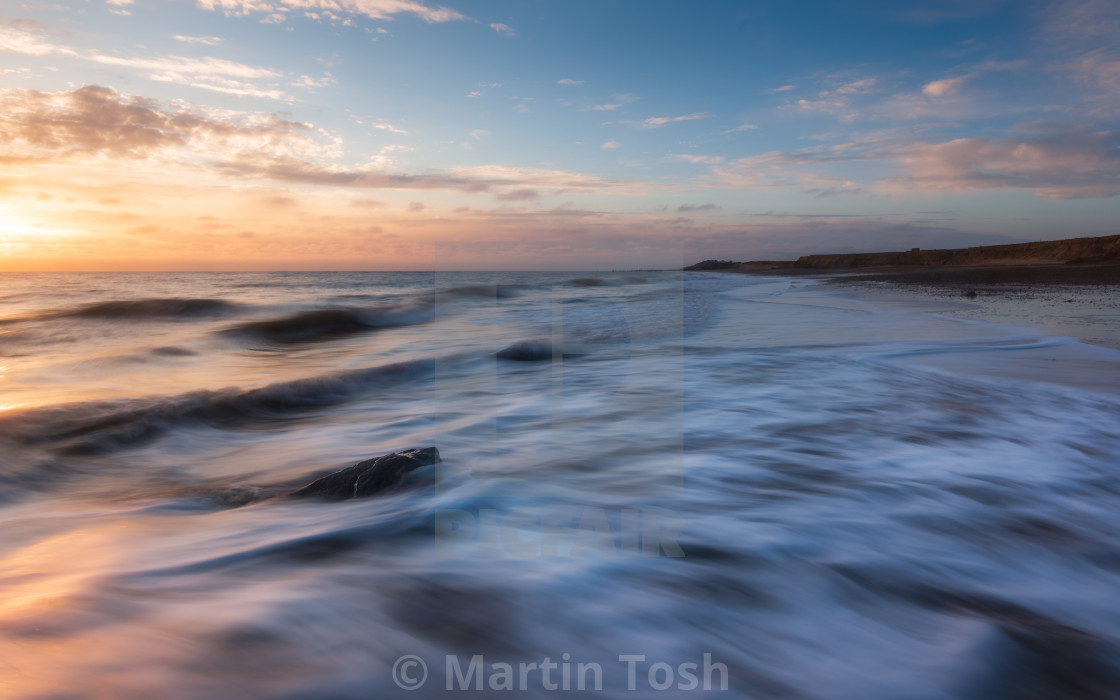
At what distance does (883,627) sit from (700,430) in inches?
99.9

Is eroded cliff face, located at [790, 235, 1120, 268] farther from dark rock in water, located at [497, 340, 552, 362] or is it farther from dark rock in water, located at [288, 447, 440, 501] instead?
dark rock in water, located at [288, 447, 440, 501]

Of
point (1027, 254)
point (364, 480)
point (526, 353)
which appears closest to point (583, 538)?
point (364, 480)

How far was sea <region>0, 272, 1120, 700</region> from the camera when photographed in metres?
1.65

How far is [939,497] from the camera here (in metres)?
2.92

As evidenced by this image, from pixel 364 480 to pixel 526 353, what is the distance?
5306 mm

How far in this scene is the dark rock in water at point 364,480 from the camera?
3061 millimetres

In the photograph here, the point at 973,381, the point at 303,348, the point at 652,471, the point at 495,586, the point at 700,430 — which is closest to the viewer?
the point at 495,586

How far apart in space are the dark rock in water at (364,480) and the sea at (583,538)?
81 mm

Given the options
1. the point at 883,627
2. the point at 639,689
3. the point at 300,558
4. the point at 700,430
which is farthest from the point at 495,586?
the point at 700,430

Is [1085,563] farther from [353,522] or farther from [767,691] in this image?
[353,522]

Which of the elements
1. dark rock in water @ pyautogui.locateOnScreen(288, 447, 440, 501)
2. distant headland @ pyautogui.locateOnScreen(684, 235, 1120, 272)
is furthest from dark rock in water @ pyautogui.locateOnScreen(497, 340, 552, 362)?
distant headland @ pyautogui.locateOnScreen(684, 235, 1120, 272)

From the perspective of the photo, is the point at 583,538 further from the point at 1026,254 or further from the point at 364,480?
the point at 1026,254

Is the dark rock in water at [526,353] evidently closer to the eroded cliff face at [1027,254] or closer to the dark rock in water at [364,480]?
the dark rock in water at [364,480]

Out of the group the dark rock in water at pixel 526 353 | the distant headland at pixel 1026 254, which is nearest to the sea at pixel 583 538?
the dark rock in water at pixel 526 353
